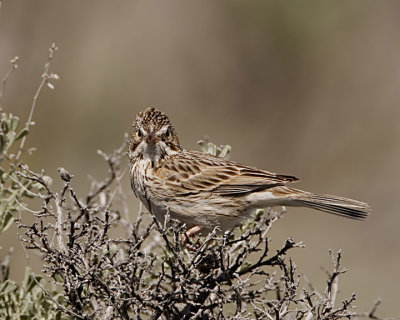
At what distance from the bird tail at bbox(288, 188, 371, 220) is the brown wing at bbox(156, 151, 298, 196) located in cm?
18

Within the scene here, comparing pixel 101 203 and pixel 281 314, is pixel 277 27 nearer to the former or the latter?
pixel 101 203

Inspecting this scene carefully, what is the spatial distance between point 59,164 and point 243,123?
3.70 m

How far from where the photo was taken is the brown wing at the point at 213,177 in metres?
6.37

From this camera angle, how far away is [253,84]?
50.3 feet

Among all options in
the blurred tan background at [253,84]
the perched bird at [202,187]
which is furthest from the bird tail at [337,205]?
the blurred tan background at [253,84]

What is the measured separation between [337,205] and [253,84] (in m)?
9.30

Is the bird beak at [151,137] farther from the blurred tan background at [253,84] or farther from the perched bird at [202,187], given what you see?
the blurred tan background at [253,84]

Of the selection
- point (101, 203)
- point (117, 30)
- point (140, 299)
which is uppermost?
point (117, 30)

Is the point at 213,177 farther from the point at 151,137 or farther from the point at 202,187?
the point at 151,137

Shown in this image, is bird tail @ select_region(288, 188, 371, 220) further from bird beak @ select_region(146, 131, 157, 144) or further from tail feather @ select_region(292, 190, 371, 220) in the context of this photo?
bird beak @ select_region(146, 131, 157, 144)

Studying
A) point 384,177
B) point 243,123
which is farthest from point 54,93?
point 384,177

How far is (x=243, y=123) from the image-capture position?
14.9m

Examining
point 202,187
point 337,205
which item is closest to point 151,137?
point 202,187

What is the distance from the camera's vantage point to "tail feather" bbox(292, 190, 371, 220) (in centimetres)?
617
